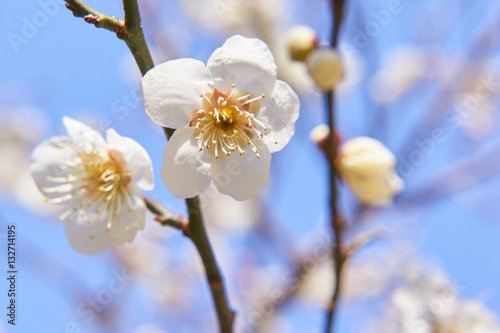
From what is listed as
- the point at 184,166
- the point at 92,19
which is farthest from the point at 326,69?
the point at 92,19

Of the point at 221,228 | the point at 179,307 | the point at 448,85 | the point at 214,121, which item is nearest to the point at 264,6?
the point at 448,85

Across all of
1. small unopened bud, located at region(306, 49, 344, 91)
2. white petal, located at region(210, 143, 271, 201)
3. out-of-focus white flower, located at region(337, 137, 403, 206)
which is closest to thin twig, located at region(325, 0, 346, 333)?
small unopened bud, located at region(306, 49, 344, 91)

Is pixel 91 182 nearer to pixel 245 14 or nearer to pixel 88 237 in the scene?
pixel 88 237

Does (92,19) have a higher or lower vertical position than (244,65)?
higher

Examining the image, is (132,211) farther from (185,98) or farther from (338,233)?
(338,233)

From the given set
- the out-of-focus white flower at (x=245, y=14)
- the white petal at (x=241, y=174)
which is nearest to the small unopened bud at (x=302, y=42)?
the white petal at (x=241, y=174)

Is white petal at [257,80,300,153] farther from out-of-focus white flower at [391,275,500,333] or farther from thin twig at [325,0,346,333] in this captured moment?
out-of-focus white flower at [391,275,500,333]
